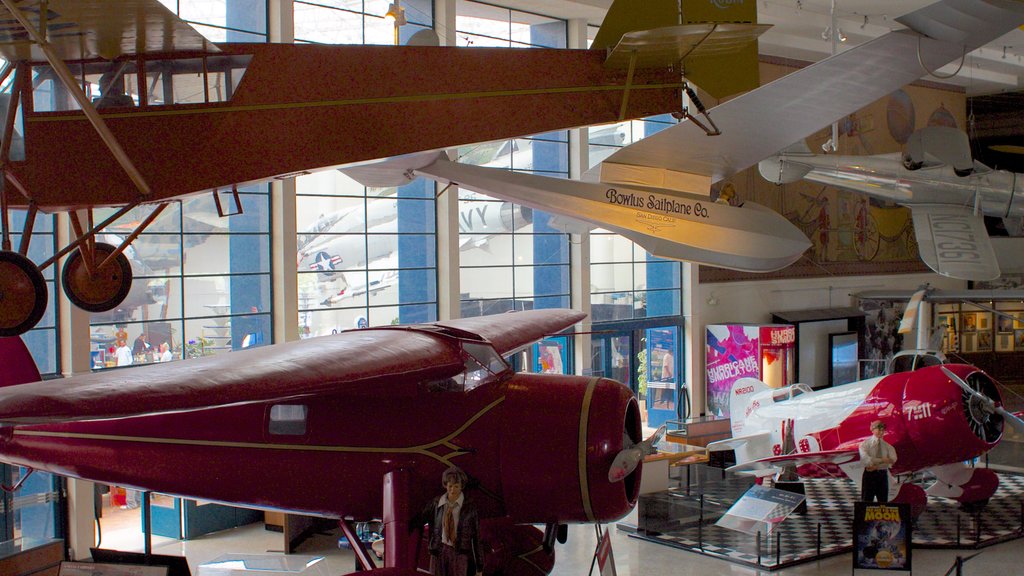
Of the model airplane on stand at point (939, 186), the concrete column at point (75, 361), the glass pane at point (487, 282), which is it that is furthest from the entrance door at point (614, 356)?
the concrete column at point (75, 361)

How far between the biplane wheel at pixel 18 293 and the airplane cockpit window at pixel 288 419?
1.54 meters

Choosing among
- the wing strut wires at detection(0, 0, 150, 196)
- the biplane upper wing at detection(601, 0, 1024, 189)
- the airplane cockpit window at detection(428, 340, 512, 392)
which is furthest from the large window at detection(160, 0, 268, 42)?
the airplane cockpit window at detection(428, 340, 512, 392)

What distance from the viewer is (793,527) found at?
34.3ft

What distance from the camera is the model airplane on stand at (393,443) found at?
4984mm

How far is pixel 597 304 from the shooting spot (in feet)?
58.4

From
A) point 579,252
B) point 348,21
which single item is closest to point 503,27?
point 348,21

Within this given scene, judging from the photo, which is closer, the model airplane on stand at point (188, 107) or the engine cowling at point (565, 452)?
the model airplane on stand at point (188, 107)

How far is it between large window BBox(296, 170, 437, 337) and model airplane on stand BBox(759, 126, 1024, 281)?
588 centimetres

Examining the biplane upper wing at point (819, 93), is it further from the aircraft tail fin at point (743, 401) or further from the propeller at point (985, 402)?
the aircraft tail fin at point (743, 401)

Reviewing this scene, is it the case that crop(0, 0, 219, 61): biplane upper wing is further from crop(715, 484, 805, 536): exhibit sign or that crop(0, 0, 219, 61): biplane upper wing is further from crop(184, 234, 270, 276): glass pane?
crop(184, 234, 270, 276): glass pane

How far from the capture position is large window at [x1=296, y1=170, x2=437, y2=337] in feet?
43.8

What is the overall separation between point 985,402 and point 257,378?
7986mm

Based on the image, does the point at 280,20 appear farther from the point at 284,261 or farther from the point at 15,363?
the point at 15,363

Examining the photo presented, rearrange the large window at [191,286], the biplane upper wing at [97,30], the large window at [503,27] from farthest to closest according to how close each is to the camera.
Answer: the large window at [503,27] → the large window at [191,286] → the biplane upper wing at [97,30]
